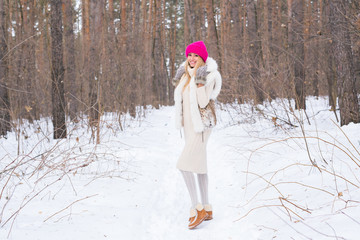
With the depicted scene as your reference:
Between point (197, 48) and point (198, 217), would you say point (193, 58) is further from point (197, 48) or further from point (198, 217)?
point (198, 217)

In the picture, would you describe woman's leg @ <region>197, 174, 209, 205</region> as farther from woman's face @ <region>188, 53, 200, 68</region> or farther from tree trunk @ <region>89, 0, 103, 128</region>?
tree trunk @ <region>89, 0, 103, 128</region>

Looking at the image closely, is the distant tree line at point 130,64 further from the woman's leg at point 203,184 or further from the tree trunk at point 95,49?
the woman's leg at point 203,184

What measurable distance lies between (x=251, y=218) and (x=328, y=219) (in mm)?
826

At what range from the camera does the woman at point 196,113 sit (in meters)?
2.75

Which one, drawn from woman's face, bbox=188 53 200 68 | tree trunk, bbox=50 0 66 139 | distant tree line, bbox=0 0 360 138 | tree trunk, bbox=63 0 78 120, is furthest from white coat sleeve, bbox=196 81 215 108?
tree trunk, bbox=63 0 78 120

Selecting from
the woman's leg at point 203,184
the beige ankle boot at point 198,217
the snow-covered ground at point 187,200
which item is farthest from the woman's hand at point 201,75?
the beige ankle boot at point 198,217

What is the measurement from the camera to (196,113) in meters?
2.75

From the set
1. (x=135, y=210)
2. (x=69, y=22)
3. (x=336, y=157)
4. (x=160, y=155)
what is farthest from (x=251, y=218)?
(x=69, y=22)

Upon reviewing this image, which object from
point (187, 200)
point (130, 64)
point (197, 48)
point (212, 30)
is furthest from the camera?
point (212, 30)

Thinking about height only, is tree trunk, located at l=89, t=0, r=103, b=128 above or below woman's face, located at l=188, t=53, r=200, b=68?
above

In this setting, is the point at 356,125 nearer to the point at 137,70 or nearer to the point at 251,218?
the point at 251,218

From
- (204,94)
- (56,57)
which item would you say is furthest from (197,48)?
(56,57)

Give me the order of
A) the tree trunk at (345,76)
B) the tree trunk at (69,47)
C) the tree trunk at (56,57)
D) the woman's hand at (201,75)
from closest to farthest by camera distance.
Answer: the woman's hand at (201,75), the tree trunk at (345,76), the tree trunk at (56,57), the tree trunk at (69,47)

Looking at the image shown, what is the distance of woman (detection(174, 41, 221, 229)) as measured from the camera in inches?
108
